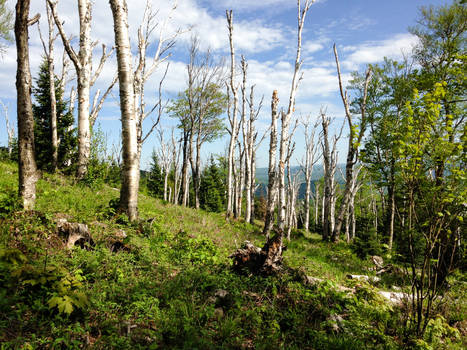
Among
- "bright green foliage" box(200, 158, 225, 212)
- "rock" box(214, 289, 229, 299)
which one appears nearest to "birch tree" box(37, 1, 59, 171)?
"rock" box(214, 289, 229, 299)

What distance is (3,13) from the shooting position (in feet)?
42.2

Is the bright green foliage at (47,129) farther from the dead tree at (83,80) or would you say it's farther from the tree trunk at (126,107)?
the tree trunk at (126,107)

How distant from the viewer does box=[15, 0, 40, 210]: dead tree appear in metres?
4.40

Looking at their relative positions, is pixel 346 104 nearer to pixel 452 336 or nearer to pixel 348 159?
pixel 348 159

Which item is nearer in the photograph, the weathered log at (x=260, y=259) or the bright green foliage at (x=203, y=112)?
the weathered log at (x=260, y=259)

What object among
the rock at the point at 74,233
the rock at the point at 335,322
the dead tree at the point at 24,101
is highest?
the dead tree at the point at 24,101

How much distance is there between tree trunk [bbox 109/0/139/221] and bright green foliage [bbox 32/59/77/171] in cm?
630

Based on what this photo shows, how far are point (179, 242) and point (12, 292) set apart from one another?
3.44m

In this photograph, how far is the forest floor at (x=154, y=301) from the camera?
2648 mm

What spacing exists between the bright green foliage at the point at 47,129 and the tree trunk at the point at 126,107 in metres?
6.30

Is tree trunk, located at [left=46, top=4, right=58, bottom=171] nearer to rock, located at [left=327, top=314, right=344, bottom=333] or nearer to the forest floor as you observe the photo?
the forest floor

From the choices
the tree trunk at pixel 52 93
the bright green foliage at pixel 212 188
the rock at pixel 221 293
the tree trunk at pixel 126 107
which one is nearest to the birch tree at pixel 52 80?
the tree trunk at pixel 52 93

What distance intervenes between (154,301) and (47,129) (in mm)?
13334

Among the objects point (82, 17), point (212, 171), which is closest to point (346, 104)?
point (82, 17)
